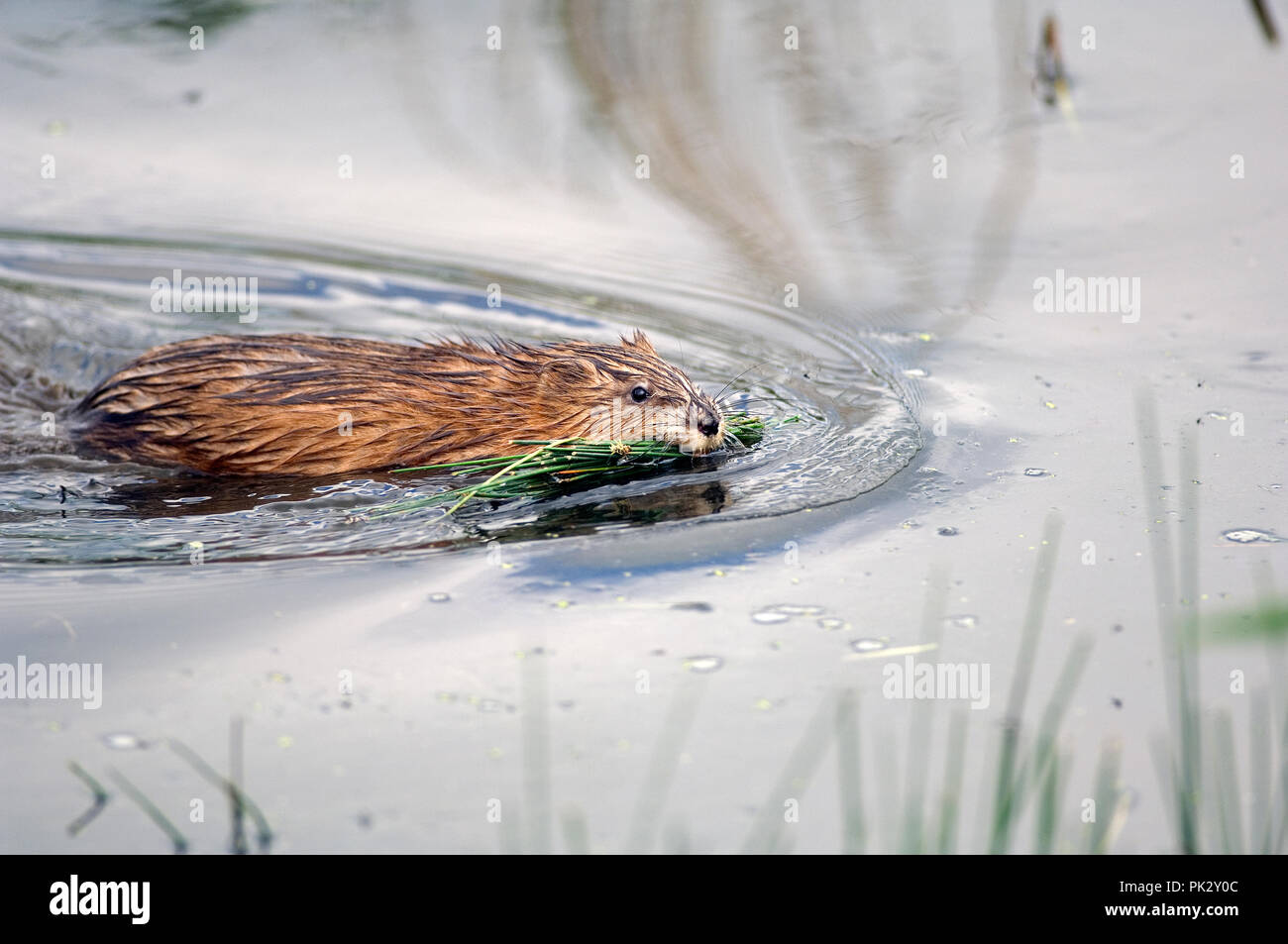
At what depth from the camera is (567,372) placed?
5.43m

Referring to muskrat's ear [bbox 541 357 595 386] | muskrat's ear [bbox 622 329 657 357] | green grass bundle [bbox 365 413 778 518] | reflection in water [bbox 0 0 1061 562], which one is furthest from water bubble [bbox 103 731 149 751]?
muskrat's ear [bbox 622 329 657 357]

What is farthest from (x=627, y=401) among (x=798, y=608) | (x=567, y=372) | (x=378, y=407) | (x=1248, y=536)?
(x=1248, y=536)

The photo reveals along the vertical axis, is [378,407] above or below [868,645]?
above

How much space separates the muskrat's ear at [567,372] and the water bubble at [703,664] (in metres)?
1.75

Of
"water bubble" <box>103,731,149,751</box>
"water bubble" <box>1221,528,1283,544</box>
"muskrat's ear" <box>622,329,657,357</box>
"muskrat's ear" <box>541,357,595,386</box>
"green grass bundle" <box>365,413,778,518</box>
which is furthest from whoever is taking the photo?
"muskrat's ear" <box>622,329,657,357</box>

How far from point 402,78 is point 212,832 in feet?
20.2

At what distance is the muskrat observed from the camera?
5.30 meters

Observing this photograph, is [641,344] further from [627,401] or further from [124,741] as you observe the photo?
[124,741]

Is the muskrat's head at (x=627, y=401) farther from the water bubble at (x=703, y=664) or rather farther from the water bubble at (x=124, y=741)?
the water bubble at (x=124, y=741)

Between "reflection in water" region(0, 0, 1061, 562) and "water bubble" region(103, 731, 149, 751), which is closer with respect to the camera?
"water bubble" region(103, 731, 149, 751)

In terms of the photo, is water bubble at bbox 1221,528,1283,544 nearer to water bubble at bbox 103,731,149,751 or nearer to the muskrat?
the muskrat

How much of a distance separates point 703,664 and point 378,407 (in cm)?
198

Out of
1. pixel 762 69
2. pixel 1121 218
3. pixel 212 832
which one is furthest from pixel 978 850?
pixel 762 69

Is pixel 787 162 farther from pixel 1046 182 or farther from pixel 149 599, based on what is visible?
pixel 149 599
